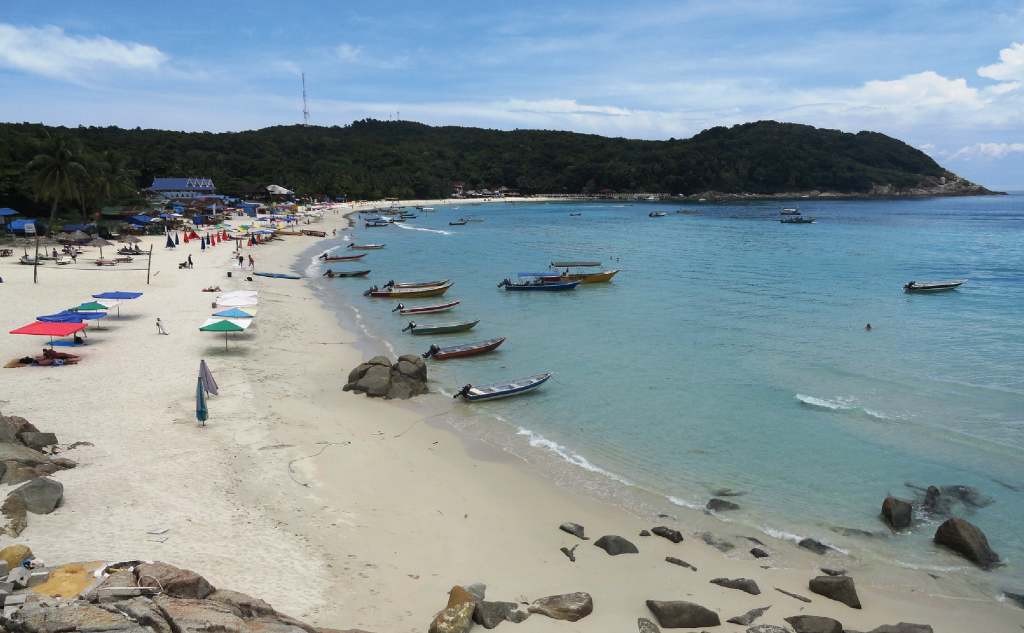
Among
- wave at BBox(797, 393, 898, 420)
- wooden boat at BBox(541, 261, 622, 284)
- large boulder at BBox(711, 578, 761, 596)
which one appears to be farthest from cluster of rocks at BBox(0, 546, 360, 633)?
wooden boat at BBox(541, 261, 622, 284)

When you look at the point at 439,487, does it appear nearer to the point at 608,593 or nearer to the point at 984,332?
the point at 608,593

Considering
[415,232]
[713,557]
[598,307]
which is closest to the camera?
[713,557]

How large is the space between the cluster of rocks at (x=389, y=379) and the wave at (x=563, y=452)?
4391mm

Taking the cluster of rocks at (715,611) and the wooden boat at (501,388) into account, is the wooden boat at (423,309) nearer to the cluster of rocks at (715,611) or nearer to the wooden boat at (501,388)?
the wooden boat at (501,388)

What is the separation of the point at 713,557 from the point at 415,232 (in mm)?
81039

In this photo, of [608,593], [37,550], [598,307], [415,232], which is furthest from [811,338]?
[415,232]

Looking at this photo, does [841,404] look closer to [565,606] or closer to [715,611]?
[715,611]

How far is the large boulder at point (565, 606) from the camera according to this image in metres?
9.21

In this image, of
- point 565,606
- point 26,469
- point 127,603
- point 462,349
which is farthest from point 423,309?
point 127,603

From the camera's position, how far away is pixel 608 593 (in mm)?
10102

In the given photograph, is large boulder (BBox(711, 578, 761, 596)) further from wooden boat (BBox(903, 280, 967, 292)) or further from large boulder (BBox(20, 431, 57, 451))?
wooden boat (BBox(903, 280, 967, 292))

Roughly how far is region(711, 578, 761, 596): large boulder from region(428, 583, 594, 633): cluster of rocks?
2428 millimetres

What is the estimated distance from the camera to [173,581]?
7703 mm

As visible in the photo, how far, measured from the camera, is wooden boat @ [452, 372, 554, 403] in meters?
19.6
